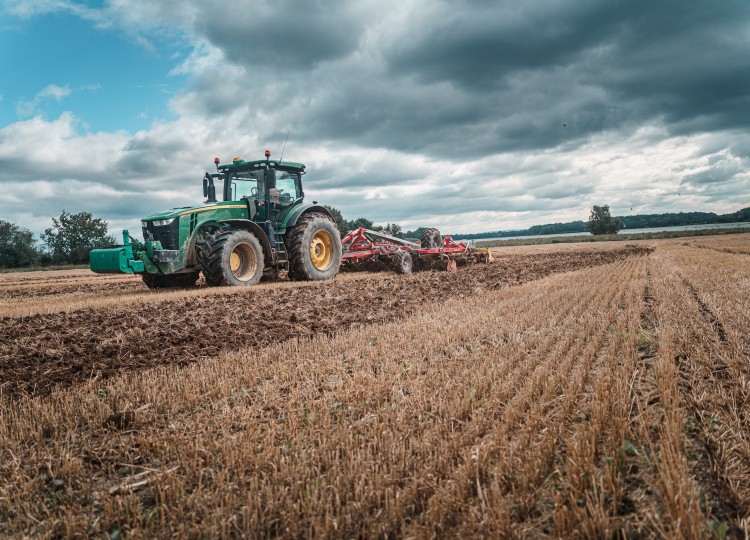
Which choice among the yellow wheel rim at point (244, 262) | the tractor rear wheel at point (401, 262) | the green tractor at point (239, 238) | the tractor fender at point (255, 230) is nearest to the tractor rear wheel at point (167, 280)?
the green tractor at point (239, 238)

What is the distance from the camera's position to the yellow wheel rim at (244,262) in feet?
39.1

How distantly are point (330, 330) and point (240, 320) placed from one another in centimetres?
155

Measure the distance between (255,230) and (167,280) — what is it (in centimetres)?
278

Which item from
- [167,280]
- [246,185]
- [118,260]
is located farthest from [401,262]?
[118,260]

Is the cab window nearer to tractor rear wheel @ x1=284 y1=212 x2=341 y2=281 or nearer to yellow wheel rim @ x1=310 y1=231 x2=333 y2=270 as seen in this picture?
tractor rear wheel @ x1=284 y1=212 x2=341 y2=281

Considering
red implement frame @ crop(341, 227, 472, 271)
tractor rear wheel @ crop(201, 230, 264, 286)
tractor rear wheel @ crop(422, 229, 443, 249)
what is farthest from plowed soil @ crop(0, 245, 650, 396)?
tractor rear wheel @ crop(422, 229, 443, 249)

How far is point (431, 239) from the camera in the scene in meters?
17.7

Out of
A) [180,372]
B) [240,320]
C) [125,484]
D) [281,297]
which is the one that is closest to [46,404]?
[180,372]

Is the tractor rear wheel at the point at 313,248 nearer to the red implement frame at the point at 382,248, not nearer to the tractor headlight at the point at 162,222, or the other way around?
the red implement frame at the point at 382,248

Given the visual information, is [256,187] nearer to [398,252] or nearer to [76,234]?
[398,252]

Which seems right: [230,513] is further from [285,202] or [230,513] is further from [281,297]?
[285,202]

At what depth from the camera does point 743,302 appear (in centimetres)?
748

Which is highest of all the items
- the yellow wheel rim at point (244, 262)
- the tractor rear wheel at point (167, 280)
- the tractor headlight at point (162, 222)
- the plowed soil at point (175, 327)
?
the tractor headlight at point (162, 222)

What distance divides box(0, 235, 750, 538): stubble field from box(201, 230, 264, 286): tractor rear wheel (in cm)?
420
